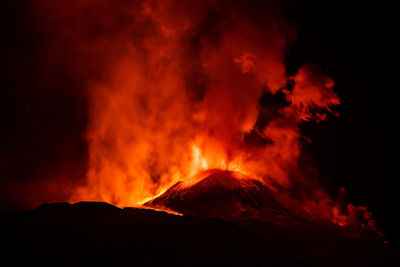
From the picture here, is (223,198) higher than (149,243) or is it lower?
higher

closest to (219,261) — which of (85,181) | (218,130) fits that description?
(218,130)

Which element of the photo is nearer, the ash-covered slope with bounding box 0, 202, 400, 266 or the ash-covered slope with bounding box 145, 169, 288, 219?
the ash-covered slope with bounding box 0, 202, 400, 266

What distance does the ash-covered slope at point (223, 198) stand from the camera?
1441cm

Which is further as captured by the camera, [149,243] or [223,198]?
[223,198]

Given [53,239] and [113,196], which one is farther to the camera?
[113,196]

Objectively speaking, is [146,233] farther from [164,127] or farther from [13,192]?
[164,127]

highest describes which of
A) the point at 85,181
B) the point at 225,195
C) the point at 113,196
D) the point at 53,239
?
the point at 85,181

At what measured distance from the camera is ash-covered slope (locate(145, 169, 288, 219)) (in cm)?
1441

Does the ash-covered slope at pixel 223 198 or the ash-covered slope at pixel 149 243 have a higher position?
the ash-covered slope at pixel 223 198

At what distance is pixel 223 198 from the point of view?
53.1ft

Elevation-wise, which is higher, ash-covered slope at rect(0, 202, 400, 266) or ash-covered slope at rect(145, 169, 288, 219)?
ash-covered slope at rect(145, 169, 288, 219)

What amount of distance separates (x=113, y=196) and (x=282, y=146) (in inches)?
562

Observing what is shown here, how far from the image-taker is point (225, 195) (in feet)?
54.1

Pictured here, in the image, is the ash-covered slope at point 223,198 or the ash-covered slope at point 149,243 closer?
the ash-covered slope at point 149,243
